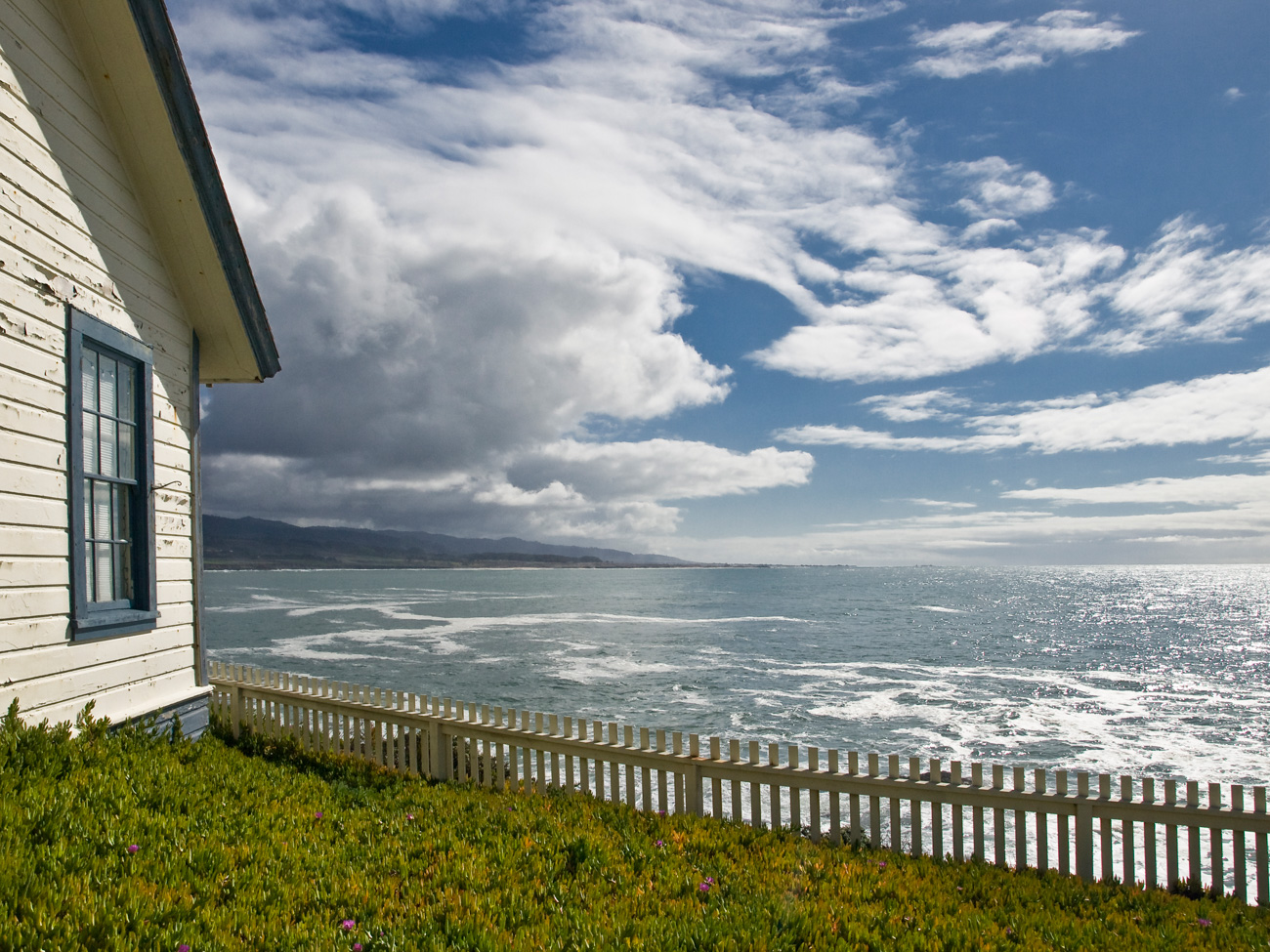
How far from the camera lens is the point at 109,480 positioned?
20.3 ft

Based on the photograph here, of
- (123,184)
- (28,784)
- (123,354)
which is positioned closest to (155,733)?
(28,784)

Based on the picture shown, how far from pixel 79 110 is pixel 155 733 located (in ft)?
16.7

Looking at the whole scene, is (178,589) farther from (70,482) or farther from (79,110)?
(79,110)

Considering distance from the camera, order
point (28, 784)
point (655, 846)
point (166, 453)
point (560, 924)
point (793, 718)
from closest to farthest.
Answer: point (560, 924)
point (28, 784)
point (655, 846)
point (166, 453)
point (793, 718)

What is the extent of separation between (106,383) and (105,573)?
156 cm

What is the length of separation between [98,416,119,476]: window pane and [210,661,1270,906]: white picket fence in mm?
4093

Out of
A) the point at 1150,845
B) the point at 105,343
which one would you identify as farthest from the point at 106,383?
the point at 1150,845

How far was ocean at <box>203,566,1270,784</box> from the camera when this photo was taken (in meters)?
21.4

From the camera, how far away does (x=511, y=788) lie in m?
7.91

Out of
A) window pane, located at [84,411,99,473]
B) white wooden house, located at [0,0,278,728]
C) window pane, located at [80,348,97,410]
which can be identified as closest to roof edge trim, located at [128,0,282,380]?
white wooden house, located at [0,0,278,728]

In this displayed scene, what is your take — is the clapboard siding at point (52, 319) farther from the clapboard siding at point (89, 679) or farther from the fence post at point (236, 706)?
the fence post at point (236, 706)

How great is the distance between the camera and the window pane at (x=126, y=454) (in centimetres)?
643

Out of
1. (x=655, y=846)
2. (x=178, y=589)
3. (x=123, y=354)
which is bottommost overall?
(x=655, y=846)

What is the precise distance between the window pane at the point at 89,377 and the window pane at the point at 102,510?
655 mm
